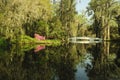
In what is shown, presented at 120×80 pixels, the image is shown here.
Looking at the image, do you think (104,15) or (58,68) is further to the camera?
(104,15)

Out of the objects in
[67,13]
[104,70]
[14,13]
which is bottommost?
[104,70]

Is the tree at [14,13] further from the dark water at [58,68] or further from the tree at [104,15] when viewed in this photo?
the tree at [104,15]

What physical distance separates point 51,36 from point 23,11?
16.8m

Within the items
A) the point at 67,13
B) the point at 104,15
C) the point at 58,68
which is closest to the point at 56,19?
the point at 67,13

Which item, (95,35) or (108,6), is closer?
(108,6)

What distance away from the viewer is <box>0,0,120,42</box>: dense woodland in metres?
39.6

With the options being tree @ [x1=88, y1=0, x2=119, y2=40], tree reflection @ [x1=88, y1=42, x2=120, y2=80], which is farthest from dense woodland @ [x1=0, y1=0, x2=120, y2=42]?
tree reflection @ [x1=88, y1=42, x2=120, y2=80]

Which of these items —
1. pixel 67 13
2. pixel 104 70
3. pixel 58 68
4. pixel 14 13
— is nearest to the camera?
pixel 104 70

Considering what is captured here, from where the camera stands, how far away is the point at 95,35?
3216 inches

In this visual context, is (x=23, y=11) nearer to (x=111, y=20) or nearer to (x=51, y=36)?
(x=51, y=36)

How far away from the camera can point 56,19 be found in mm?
59031

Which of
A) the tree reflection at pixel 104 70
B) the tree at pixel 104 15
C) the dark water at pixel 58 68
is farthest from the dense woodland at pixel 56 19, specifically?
the tree reflection at pixel 104 70

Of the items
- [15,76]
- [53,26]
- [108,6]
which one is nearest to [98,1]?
[108,6]

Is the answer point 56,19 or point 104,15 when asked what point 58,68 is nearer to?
point 56,19
